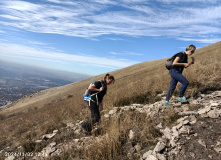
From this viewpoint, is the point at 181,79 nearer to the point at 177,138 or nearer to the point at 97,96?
the point at 177,138

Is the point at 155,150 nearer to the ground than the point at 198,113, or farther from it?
nearer to the ground

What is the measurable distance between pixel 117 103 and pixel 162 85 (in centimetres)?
261

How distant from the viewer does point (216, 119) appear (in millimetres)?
3258

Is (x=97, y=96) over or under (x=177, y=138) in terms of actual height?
over

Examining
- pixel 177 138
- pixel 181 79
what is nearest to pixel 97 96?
pixel 177 138

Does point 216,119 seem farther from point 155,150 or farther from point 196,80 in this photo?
point 196,80

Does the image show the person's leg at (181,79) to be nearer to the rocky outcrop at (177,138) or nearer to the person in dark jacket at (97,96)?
the rocky outcrop at (177,138)

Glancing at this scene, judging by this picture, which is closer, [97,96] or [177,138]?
[177,138]

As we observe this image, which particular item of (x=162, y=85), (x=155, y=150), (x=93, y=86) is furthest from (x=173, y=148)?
(x=162, y=85)

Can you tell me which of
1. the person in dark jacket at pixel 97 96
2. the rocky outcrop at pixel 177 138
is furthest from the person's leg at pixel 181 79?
the person in dark jacket at pixel 97 96

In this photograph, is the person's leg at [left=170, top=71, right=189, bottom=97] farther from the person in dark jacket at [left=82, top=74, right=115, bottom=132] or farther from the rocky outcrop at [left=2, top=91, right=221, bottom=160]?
the person in dark jacket at [left=82, top=74, right=115, bottom=132]

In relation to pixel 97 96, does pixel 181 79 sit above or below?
above

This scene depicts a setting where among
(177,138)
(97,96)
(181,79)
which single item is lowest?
(177,138)

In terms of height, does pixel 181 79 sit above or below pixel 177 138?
above
